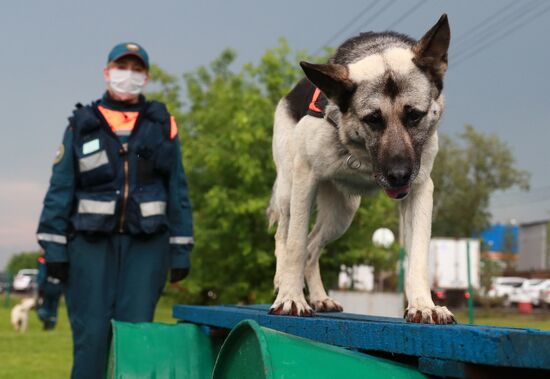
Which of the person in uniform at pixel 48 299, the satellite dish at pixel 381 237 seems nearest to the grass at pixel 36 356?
the person in uniform at pixel 48 299

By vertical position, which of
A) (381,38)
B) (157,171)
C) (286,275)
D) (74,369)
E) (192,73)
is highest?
(192,73)

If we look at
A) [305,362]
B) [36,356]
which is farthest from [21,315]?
[305,362]

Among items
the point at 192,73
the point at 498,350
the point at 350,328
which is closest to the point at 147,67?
the point at 350,328

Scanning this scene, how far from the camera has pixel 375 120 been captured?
3445 mm

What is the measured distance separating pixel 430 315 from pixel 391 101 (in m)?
0.94

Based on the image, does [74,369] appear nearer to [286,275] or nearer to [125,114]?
[125,114]

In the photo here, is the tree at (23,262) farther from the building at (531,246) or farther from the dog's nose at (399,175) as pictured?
the dog's nose at (399,175)

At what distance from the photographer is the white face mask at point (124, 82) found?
596 cm

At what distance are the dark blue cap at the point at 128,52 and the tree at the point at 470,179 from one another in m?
63.3

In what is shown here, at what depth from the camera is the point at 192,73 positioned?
36844mm

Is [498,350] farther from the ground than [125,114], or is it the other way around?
[125,114]

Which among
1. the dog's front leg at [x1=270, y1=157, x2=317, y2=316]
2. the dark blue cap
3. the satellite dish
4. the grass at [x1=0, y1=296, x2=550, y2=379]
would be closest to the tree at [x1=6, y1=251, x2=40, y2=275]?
the satellite dish

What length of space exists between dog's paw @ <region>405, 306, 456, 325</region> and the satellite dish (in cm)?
2011

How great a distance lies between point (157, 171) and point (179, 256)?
664mm
